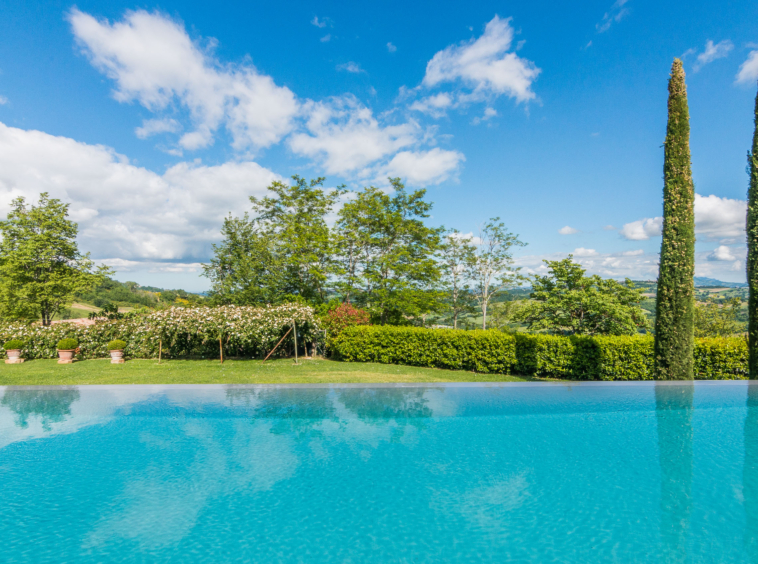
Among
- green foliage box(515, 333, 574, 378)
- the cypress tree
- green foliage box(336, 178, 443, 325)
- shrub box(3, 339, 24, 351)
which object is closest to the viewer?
the cypress tree

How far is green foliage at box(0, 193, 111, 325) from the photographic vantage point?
50.2ft

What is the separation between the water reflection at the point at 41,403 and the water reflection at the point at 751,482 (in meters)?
8.20

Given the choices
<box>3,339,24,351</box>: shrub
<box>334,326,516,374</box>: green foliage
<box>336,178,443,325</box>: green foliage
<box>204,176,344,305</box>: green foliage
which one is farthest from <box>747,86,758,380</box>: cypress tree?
<box>3,339,24,351</box>: shrub

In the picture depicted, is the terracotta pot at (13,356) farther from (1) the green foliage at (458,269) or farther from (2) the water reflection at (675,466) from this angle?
(1) the green foliage at (458,269)

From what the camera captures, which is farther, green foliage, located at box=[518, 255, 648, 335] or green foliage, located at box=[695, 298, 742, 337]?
green foliage, located at box=[695, 298, 742, 337]

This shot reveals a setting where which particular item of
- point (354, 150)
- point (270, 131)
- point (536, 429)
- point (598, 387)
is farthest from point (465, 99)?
point (536, 429)

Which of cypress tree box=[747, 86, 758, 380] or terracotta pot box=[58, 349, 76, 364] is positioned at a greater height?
cypress tree box=[747, 86, 758, 380]

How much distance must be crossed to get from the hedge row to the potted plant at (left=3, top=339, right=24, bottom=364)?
35.4ft

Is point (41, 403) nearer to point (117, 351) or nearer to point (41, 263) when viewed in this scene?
point (117, 351)

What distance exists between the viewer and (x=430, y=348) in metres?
11.9

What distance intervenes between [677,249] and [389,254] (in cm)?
1085

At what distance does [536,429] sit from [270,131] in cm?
1466

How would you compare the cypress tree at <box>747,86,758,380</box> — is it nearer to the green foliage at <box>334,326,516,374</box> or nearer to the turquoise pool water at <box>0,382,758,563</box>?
the turquoise pool water at <box>0,382,758,563</box>

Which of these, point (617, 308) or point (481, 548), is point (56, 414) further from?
point (617, 308)
